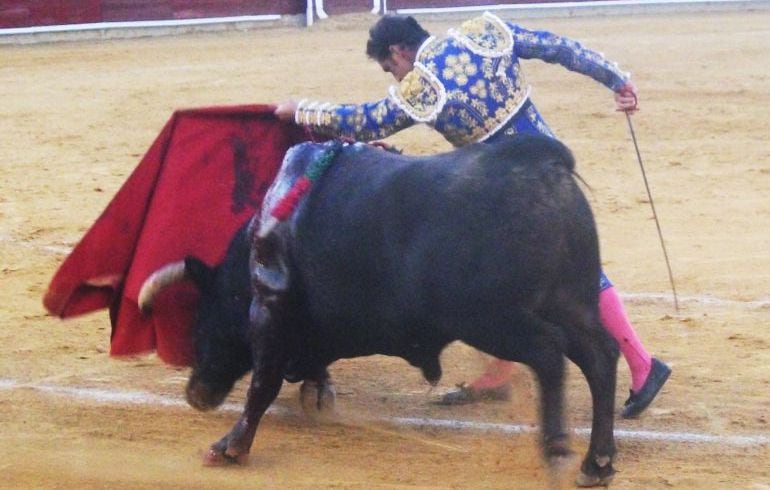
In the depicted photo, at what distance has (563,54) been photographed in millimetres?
3455

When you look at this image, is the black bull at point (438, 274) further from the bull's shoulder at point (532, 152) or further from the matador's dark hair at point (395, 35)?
the matador's dark hair at point (395, 35)

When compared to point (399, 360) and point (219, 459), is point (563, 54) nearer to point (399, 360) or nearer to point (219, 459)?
point (399, 360)

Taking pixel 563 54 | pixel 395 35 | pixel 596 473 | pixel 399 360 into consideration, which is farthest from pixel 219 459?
pixel 563 54

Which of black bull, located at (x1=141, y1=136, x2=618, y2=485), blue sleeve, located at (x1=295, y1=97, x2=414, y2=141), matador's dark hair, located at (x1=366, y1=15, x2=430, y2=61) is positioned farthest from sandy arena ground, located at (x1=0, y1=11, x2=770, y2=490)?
matador's dark hair, located at (x1=366, y1=15, x2=430, y2=61)

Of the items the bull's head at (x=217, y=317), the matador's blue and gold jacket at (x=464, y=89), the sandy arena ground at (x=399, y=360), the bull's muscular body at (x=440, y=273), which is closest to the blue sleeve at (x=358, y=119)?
the matador's blue and gold jacket at (x=464, y=89)

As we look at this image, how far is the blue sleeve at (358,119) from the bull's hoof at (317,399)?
0.68 meters

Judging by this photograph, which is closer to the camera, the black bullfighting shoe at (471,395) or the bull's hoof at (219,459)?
the bull's hoof at (219,459)

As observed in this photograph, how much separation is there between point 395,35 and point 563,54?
0.43 m

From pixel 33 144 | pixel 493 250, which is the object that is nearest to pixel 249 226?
pixel 493 250

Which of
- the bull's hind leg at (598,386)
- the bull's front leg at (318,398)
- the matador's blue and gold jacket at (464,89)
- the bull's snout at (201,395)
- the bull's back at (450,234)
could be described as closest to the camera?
the bull's back at (450,234)

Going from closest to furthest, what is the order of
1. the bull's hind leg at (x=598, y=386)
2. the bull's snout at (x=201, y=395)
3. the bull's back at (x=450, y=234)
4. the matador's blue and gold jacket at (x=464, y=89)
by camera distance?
1. the bull's back at (x=450, y=234)
2. the bull's hind leg at (x=598, y=386)
3. the matador's blue and gold jacket at (x=464, y=89)
4. the bull's snout at (x=201, y=395)

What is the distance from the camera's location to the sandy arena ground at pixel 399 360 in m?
3.23

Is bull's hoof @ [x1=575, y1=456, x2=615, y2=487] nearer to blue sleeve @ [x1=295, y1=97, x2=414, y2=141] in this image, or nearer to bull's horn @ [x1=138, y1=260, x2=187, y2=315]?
blue sleeve @ [x1=295, y1=97, x2=414, y2=141]

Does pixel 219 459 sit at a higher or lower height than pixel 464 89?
lower
